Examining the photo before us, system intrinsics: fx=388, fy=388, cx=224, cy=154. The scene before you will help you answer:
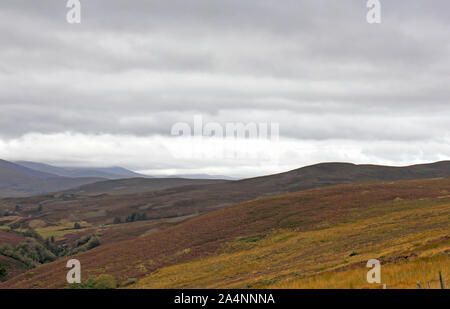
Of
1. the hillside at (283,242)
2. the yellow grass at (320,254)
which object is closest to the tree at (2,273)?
the hillside at (283,242)

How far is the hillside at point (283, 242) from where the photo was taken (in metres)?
31.0

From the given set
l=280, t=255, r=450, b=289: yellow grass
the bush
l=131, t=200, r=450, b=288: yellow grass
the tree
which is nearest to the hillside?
l=131, t=200, r=450, b=288: yellow grass

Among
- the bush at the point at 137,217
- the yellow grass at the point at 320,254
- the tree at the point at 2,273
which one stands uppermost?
the yellow grass at the point at 320,254

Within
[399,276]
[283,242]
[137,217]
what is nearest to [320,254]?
[283,242]

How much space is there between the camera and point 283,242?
5100cm

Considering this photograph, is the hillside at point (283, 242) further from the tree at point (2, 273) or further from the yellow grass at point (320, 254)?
the tree at point (2, 273)

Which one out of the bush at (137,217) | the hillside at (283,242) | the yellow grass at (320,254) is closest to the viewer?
the yellow grass at (320,254)

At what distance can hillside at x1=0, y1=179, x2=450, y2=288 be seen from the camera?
3103cm

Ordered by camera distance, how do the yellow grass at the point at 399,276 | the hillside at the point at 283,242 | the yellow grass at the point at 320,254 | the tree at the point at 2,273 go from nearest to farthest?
1. the yellow grass at the point at 399,276
2. the yellow grass at the point at 320,254
3. the hillside at the point at 283,242
4. the tree at the point at 2,273

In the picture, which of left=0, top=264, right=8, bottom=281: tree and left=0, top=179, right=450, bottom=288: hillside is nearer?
left=0, top=179, right=450, bottom=288: hillside

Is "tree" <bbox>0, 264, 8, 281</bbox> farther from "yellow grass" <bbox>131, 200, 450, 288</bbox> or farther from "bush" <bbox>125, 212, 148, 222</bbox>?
"bush" <bbox>125, 212, 148, 222</bbox>

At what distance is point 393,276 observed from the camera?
16781mm

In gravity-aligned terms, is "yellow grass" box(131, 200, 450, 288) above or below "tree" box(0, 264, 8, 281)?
above
